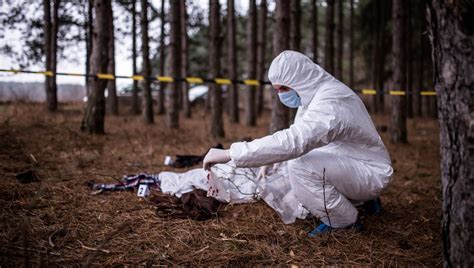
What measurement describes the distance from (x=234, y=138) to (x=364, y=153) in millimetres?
5655

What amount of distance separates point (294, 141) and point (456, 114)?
99cm

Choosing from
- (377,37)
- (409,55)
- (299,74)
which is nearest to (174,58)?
(299,74)

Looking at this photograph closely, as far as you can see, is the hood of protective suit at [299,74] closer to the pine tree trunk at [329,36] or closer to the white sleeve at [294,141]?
the white sleeve at [294,141]

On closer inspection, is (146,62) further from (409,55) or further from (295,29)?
(409,55)

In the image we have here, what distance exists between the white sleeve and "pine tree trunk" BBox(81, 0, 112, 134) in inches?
223

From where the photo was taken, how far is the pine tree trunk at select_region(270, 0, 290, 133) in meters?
6.06

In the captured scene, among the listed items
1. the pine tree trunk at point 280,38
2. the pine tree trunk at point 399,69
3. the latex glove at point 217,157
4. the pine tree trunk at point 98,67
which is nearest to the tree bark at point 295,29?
the pine tree trunk at point 399,69

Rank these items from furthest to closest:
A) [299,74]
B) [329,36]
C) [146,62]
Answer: [329,36] < [146,62] < [299,74]

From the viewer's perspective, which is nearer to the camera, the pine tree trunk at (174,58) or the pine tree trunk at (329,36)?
the pine tree trunk at (174,58)

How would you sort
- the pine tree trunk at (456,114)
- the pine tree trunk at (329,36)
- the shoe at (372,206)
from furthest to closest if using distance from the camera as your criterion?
the pine tree trunk at (329,36) → the shoe at (372,206) → the pine tree trunk at (456,114)

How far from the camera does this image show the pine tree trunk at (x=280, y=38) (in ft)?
19.9

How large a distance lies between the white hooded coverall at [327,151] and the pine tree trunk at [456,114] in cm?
82

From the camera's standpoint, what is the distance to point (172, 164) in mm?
5344

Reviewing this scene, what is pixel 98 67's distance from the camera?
25.0 ft
